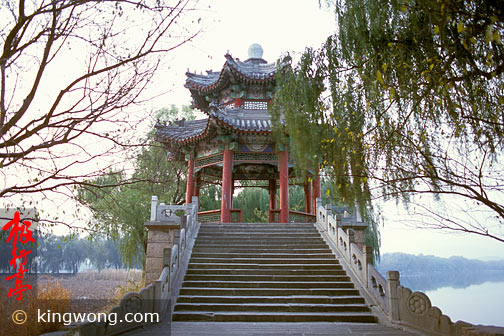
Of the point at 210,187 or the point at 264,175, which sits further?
the point at 210,187

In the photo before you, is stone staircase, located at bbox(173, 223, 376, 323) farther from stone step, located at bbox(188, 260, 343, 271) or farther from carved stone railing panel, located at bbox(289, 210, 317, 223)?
carved stone railing panel, located at bbox(289, 210, 317, 223)

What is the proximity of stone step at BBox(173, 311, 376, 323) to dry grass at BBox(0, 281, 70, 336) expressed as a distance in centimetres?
332

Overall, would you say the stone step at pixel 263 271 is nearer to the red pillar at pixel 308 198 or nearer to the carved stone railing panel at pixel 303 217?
the carved stone railing panel at pixel 303 217

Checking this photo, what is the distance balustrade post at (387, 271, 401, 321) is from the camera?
541cm

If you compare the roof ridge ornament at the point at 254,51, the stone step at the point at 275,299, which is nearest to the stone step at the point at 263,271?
the stone step at the point at 275,299

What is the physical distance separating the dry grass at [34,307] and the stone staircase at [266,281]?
3134 millimetres

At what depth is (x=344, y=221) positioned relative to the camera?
31.9 feet

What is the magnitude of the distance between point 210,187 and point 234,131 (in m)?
7.03

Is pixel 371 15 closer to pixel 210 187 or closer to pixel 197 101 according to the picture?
pixel 197 101

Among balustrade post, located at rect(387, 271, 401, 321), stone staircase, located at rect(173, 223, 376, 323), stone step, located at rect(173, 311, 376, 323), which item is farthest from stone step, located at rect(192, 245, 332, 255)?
balustrade post, located at rect(387, 271, 401, 321)

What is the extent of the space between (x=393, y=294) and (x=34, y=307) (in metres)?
7.35

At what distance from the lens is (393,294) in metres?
5.48

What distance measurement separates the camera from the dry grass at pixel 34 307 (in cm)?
673

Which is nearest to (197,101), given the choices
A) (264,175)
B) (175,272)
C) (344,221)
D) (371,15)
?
(264,175)
